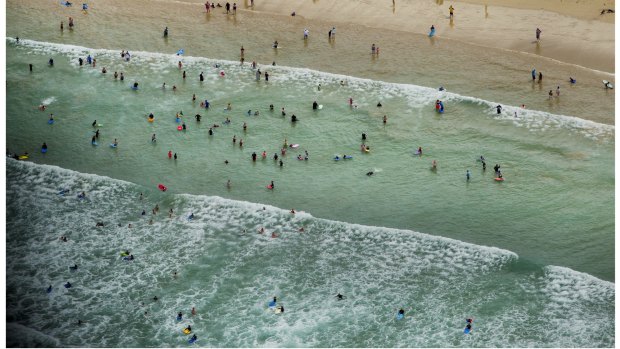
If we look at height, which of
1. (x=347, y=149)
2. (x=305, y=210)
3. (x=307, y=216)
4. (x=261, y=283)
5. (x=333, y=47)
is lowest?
(x=261, y=283)

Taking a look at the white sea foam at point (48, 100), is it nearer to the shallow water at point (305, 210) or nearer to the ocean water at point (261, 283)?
the shallow water at point (305, 210)

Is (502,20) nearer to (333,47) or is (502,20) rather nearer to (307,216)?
(333,47)

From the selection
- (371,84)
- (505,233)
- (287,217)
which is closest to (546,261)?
(505,233)

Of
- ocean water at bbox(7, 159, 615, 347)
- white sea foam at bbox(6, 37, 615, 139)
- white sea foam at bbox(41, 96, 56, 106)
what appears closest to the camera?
ocean water at bbox(7, 159, 615, 347)

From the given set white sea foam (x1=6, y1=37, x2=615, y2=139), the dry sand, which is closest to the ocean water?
white sea foam (x1=6, y1=37, x2=615, y2=139)

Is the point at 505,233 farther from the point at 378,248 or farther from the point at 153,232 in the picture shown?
the point at 153,232

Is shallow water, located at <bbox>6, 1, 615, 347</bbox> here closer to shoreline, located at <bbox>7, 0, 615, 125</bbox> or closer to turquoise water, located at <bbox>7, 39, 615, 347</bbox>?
turquoise water, located at <bbox>7, 39, 615, 347</bbox>

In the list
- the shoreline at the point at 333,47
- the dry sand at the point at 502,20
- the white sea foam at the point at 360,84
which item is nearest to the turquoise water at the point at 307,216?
the white sea foam at the point at 360,84

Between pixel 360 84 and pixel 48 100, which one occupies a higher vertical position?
pixel 360 84

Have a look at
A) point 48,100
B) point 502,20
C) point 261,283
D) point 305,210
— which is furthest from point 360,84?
point 261,283
